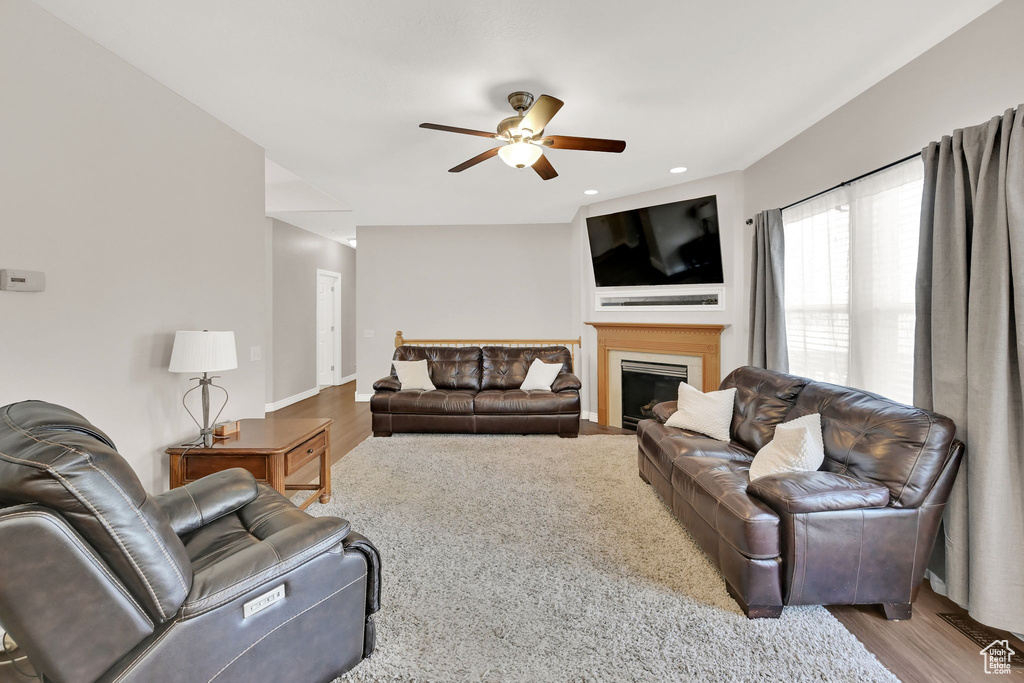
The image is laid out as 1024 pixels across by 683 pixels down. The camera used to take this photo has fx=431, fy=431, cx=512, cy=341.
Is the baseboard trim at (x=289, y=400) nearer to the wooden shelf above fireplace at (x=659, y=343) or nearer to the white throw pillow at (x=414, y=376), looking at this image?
the white throw pillow at (x=414, y=376)

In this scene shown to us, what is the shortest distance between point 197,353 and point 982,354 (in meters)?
3.69

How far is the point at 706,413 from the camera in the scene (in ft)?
9.80

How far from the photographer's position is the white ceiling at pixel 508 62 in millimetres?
1890

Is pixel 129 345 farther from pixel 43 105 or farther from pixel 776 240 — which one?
pixel 776 240

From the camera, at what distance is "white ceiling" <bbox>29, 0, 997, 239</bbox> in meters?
1.89

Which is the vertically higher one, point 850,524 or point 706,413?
point 706,413

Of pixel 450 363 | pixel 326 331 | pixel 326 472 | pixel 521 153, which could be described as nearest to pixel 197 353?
pixel 326 472

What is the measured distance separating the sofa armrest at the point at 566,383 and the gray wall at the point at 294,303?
12.9 feet

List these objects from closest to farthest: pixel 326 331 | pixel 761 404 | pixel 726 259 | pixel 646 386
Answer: pixel 761 404, pixel 726 259, pixel 646 386, pixel 326 331

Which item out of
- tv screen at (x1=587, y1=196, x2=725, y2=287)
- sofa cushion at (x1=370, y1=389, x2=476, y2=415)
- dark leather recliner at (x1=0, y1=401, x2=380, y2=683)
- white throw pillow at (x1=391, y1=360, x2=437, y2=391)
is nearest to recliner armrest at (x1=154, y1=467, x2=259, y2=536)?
dark leather recliner at (x1=0, y1=401, x2=380, y2=683)

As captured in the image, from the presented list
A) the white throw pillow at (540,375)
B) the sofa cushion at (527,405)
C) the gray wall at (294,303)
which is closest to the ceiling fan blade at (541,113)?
the sofa cushion at (527,405)

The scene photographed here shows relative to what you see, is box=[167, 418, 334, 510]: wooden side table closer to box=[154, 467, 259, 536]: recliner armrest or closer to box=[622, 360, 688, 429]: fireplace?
box=[154, 467, 259, 536]: recliner armrest

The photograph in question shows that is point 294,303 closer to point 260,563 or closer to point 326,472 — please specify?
point 326,472

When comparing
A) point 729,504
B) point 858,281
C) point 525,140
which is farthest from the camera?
point 858,281
